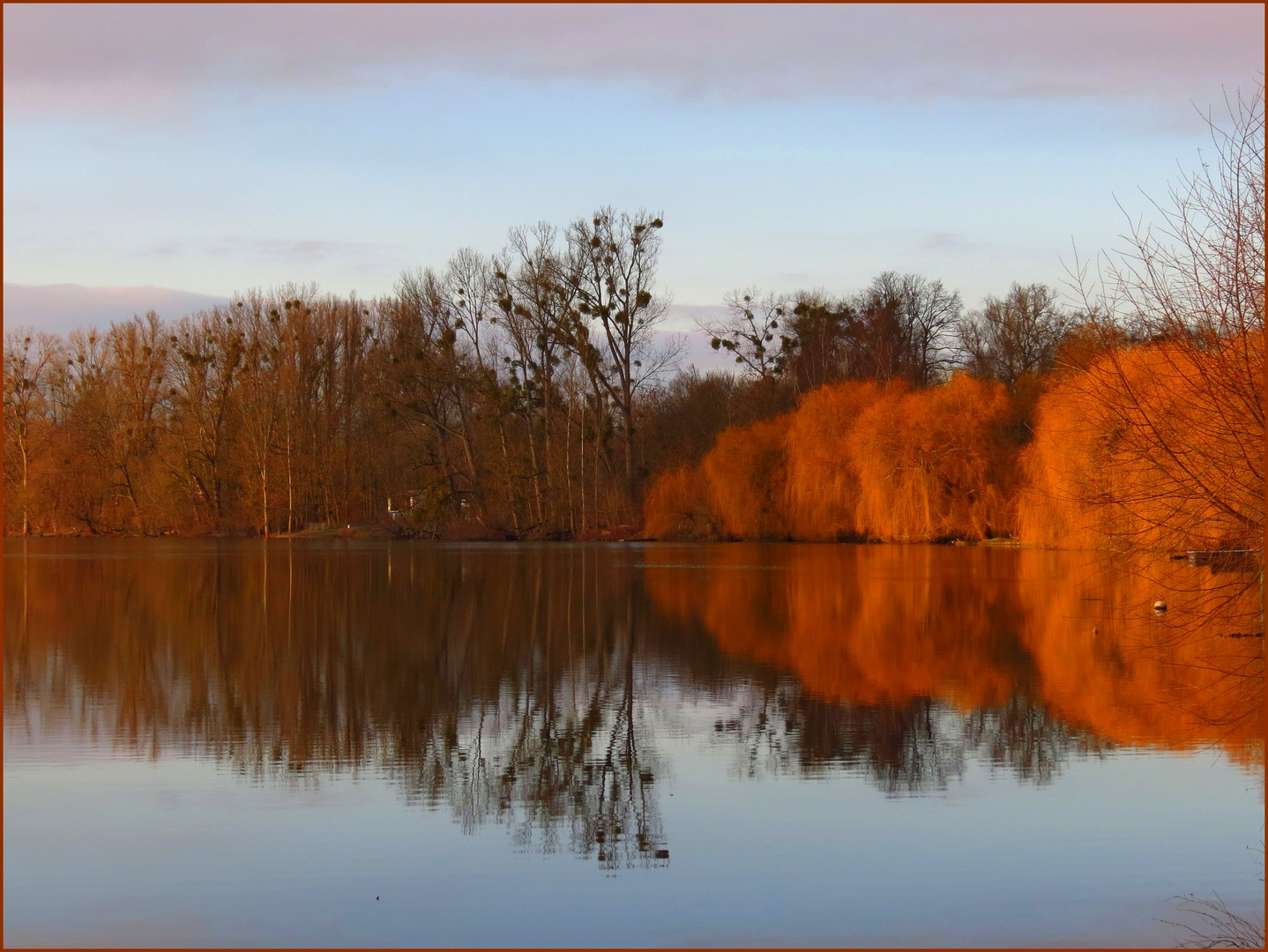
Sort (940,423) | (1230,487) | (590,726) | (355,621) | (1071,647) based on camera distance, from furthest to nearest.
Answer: (940,423)
(355,621)
(1071,647)
(590,726)
(1230,487)

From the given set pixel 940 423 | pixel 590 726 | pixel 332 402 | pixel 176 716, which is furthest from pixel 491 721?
pixel 332 402

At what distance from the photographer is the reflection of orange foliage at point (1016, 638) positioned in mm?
11078

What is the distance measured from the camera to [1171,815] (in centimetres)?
746

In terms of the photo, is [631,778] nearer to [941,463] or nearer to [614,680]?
[614,680]

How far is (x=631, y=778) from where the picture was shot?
27.6 feet

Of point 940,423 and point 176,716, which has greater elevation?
point 940,423

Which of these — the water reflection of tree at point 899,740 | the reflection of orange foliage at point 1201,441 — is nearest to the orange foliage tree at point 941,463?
the water reflection of tree at point 899,740

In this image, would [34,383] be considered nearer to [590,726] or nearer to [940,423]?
[940,423]

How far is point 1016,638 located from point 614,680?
6007 millimetres

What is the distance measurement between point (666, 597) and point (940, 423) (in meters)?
20.2

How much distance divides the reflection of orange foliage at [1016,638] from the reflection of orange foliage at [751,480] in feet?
56.2

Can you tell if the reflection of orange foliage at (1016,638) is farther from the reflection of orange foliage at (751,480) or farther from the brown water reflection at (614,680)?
the reflection of orange foliage at (751,480)

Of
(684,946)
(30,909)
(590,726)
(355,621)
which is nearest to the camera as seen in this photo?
(684,946)

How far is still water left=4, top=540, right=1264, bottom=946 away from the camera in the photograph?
5754mm
